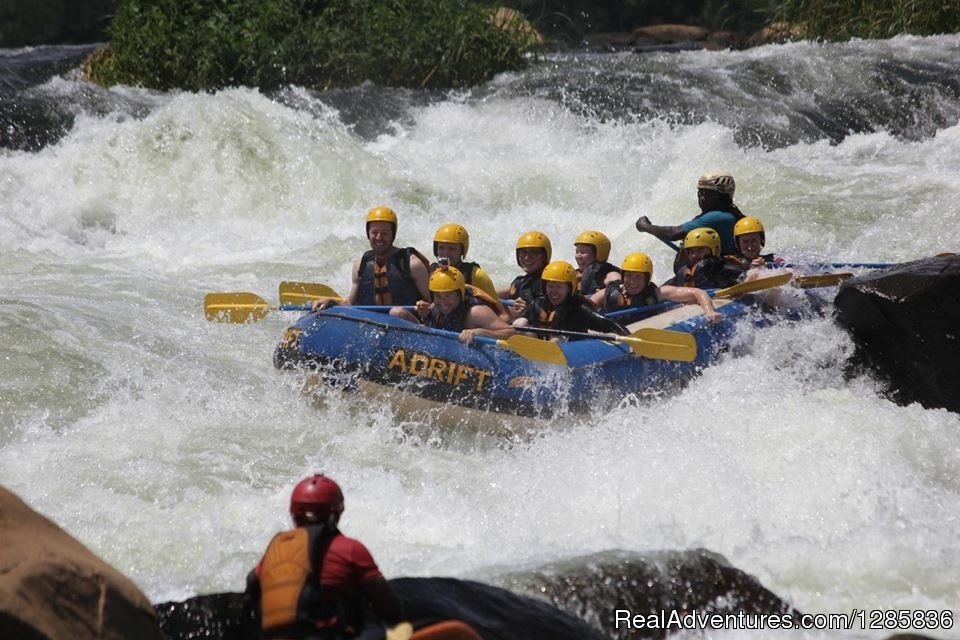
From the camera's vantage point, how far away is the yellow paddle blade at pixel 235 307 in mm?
8500

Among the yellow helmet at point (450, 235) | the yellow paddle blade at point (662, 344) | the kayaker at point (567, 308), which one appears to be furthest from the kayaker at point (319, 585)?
the yellow helmet at point (450, 235)

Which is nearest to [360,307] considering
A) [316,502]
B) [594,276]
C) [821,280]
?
[594,276]

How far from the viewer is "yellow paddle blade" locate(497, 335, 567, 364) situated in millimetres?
7145

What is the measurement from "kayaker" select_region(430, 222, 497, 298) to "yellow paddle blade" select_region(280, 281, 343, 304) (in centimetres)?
87

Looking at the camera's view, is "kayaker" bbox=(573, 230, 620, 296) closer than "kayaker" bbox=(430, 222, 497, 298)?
No

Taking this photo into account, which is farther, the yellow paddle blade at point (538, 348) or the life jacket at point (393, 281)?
the life jacket at point (393, 281)

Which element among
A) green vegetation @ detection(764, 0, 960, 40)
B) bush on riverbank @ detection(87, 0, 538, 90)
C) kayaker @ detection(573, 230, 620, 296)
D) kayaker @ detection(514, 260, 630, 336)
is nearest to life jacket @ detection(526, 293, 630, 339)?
kayaker @ detection(514, 260, 630, 336)

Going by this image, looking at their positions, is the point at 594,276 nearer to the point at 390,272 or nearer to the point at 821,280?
the point at 390,272

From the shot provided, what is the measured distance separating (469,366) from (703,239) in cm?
217

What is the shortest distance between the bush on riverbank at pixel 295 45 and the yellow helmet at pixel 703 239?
305 inches

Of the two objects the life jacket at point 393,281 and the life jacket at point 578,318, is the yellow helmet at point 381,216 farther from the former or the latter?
the life jacket at point 578,318

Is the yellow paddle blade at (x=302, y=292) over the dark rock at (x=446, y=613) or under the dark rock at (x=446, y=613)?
over

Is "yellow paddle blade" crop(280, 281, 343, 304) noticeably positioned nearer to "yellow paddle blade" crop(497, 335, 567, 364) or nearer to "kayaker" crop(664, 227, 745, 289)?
"yellow paddle blade" crop(497, 335, 567, 364)

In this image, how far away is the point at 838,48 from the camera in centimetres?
1633
